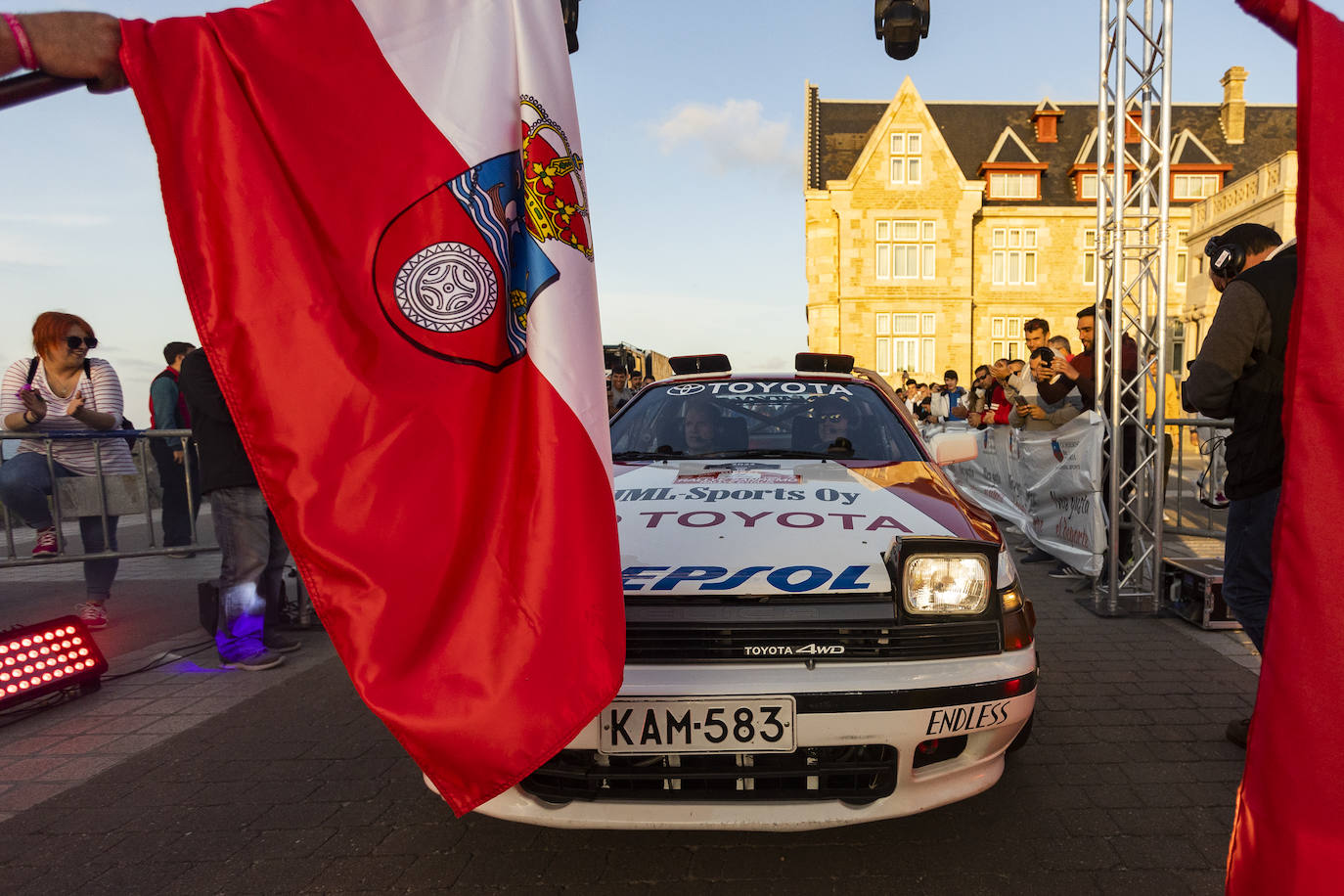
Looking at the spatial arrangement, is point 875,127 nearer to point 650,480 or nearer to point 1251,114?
point 1251,114

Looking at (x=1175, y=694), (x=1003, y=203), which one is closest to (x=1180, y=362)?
(x=1003, y=203)

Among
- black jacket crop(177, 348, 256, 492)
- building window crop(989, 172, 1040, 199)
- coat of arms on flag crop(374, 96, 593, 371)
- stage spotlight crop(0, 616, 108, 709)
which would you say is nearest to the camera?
coat of arms on flag crop(374, 96, 593, 371)

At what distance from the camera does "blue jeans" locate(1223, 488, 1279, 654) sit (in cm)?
293

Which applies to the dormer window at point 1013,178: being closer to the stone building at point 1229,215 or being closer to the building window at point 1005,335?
the building window at point 1005,335

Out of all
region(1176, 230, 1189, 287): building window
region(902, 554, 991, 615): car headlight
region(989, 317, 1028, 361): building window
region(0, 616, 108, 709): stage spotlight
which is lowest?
region(0, 616, 108, 709): stage spotlight

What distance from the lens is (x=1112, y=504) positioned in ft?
17.7

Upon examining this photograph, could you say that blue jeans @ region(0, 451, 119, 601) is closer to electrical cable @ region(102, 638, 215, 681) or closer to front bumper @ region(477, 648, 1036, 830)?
electrical cable @ region(102, 638, 215, 681)

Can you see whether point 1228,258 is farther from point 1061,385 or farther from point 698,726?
point 1061,385

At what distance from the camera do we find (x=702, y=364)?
4.75 metres

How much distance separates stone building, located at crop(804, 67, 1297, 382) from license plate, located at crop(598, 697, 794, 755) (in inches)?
1122

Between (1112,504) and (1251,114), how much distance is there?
3824 cm

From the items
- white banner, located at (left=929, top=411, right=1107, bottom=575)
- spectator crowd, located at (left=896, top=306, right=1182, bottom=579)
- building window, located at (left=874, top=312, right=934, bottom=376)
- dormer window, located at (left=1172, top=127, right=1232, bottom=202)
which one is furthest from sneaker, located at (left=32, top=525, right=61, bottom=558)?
dormer window, located at (left=1172, top=127, right=1232, bottom=202)

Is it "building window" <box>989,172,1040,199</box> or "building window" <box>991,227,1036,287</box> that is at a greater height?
"building window" <box>989,172,1040,199</box>

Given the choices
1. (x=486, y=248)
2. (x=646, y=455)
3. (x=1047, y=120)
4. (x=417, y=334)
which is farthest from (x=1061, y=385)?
(x=1047, y=120)
